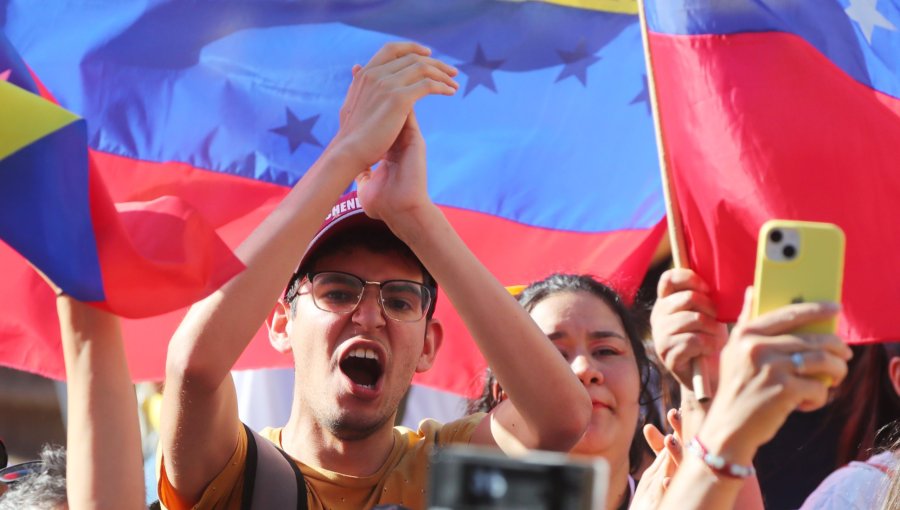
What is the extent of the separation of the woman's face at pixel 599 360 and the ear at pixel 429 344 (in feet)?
1.39

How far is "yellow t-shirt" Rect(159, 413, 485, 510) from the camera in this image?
2.94 metres

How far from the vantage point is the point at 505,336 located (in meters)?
3.13

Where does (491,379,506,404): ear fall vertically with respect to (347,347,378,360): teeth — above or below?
below

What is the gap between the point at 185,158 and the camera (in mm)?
4480

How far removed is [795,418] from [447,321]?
1213 mm

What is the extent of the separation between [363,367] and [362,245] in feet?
0.96

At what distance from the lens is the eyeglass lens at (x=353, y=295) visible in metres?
3.25

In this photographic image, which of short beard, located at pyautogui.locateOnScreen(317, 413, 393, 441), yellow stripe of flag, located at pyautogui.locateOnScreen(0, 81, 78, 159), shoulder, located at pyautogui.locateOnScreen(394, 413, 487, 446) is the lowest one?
shoulder, located at pyautogui.locateOnScreen(394, 413, 487, 446)

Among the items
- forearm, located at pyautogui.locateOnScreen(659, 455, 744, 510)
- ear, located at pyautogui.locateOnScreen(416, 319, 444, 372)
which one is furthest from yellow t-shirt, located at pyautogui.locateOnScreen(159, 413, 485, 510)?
forearm, located at pyautogui.locateOnScreen(659, 455, 744, 510)

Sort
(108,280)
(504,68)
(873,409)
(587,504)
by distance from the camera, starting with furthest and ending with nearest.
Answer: (504,68) → (873,409) → (108,280) → (587,504)

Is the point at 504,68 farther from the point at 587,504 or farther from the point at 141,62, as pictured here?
the point at 587,504

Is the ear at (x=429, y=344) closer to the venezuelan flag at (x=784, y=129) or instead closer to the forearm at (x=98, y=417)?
the venezuelan flag at (x=784, y=129)

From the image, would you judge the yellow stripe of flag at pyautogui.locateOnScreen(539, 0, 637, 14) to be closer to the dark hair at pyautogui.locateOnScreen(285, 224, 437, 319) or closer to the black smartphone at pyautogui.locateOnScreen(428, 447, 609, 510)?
the dark hair at pyautogui.locateOnScreen(285, 224, 437, 319)

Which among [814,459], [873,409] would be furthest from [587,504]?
[814,459]
